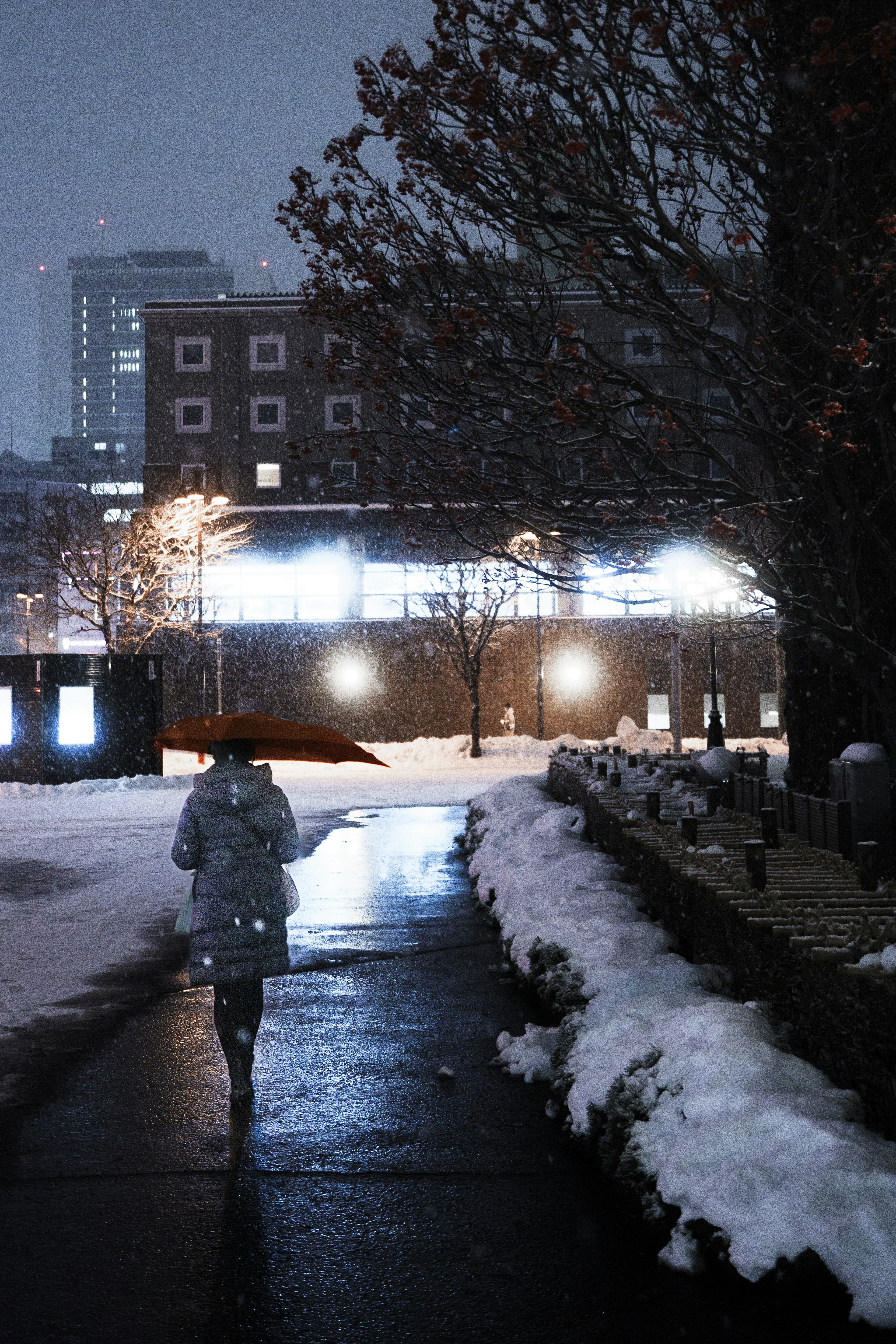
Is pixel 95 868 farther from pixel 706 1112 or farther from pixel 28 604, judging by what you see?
pixel 28 604

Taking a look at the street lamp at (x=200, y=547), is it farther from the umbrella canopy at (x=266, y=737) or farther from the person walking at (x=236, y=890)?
the person walking at (x=236, y=890)

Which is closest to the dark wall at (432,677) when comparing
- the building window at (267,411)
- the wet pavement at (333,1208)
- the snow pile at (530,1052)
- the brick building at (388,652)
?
the brick building at (388,652)

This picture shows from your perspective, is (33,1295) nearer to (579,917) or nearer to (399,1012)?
(399,1012)

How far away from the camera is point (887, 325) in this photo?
26.4 ft

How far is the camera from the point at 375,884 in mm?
12500

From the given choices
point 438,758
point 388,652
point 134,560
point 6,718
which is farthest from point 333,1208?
point 388,652

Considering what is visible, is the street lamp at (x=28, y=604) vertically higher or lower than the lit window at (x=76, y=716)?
higher

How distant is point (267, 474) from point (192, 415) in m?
4.18

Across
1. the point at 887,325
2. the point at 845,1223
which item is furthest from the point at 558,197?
the point at 845,1223

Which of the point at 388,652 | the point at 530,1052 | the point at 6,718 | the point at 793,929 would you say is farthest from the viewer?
the point at 388,652

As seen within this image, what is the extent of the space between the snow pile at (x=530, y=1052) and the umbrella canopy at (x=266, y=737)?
1.76 metres

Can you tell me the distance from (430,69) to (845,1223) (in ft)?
23.0

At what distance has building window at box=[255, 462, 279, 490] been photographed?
4897cm

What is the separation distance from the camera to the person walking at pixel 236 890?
558 cm
